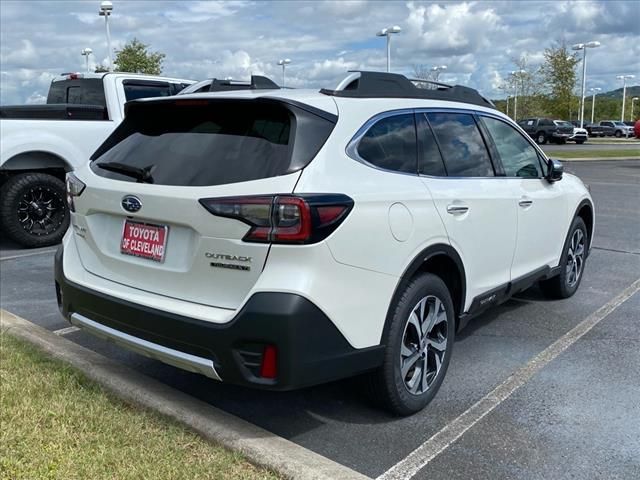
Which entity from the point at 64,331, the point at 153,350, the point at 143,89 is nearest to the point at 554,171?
the point at 153,350

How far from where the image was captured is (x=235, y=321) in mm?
2834

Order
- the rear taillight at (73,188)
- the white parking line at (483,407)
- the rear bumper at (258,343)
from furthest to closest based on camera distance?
the rear taillight at (73,188), the white parking line at (483,407), the rear bumper at (258,343)

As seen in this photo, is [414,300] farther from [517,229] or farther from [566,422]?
[517,229]

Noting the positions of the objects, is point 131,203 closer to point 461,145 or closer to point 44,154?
point 461,145

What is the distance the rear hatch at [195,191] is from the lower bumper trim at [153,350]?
0.26 metres

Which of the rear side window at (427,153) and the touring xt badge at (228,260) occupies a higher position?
the rear side window at (427,153)

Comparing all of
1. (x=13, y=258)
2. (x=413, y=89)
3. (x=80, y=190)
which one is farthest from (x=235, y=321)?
(x=13, y=258)

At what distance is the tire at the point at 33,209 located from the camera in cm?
788

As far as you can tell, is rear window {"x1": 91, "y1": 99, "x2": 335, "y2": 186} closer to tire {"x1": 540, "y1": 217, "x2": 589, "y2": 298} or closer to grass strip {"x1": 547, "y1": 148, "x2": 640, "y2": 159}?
tire {"x1": 540, "y1": 217, "x2": 589, "y2": 298}

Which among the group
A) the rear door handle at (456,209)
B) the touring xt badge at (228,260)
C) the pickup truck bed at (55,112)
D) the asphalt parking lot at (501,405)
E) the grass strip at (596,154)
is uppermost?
the pickup truck bed at (55,112)

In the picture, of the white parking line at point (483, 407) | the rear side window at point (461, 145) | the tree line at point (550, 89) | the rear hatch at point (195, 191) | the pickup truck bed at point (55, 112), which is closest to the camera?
the rear hatch at point (195, 191)

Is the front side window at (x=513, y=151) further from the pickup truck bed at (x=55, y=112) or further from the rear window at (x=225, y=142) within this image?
the pickup truck bed at (x=55, y=112)

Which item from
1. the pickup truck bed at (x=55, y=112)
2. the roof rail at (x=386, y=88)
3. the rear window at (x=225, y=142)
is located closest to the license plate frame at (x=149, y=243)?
the rear window at (x=225, y=142)

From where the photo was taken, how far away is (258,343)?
2822 millimetres
